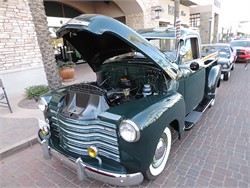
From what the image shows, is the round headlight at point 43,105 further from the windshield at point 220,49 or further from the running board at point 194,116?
the windshield at point 220,49

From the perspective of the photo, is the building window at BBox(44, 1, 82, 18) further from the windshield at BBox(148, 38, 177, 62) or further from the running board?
the running board

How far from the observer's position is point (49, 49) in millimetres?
5875

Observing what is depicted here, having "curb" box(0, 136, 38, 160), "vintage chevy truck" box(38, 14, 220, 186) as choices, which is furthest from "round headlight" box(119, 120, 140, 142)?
"curb" box(0, 136, 38, 160)

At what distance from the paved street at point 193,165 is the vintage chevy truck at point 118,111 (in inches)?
14.4

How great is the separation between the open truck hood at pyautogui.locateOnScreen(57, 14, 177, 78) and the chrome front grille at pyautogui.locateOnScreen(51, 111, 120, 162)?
1.02 meters

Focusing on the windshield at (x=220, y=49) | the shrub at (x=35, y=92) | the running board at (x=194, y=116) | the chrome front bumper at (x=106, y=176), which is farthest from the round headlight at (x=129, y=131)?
the windshield at (x=220, y=49)

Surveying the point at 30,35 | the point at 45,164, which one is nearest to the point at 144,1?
the point at 30,35

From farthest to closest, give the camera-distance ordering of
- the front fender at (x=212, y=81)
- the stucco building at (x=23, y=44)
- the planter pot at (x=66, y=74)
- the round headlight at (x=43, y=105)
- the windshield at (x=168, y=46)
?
the planter pot at (x=66, y=74) < the stucco building at (x=23, y=44) < the front fender at (x=212, y=81) < the windshield at (x=168, y=46) < the round headlight at (x=43, y=105)

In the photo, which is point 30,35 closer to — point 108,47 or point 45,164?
point 108,47

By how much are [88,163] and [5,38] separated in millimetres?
5939

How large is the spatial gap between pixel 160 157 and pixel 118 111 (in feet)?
3.29

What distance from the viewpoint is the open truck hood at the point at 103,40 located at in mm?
1983

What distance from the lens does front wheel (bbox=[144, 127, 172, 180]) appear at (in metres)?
2.32

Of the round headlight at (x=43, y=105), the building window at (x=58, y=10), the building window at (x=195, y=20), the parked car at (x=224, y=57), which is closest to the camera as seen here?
the round headlight at (x=43, y=105)
